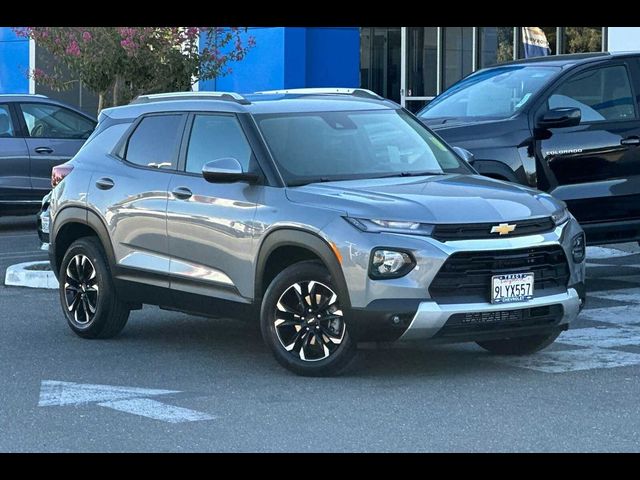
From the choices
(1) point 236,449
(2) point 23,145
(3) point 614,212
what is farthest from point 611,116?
(2) point 23,145

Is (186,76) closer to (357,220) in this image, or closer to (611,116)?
(611,116)

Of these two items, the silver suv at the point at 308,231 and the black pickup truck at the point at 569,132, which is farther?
the black pickup truck at the point at 569,132

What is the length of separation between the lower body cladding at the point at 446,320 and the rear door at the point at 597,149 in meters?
3.75

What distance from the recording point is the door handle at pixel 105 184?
1032 centimetres

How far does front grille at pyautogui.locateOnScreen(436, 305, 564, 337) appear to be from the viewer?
8.48 meters

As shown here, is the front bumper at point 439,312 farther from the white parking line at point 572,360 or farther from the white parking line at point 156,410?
the white parking line at point 156,410

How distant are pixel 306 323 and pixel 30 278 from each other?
5545 millimetres

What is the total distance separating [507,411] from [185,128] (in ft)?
11.1

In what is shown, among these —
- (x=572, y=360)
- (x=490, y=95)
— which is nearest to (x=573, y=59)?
(x=490, y=95)

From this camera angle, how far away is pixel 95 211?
1038cm

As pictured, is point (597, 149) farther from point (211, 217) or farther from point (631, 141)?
point (211, 217)

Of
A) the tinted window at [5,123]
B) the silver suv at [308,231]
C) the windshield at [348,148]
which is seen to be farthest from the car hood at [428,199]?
the tinted window at [5,123]

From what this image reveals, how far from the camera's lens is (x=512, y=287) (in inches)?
340

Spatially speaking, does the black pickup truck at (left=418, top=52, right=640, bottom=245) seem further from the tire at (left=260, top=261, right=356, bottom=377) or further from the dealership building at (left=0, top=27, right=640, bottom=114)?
the dealership building at (left=0, top=27, right=640, bottom=114)
